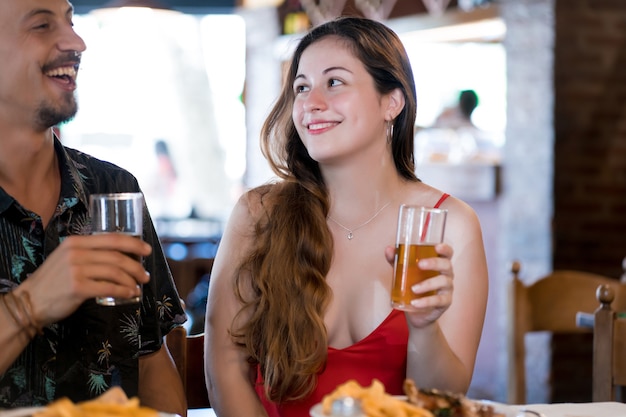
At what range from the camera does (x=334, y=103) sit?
2.14 m

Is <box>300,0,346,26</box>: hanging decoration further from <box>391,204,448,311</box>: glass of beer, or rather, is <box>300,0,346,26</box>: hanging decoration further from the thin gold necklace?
<box>391,204,448,311</box>: glass of beer

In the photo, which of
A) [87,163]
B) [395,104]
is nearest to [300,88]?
[395,104]

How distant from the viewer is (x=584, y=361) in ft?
15.3

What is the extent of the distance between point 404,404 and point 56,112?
968 mm

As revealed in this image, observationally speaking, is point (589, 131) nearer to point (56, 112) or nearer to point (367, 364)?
point (367, 364)

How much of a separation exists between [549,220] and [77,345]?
11.0ft

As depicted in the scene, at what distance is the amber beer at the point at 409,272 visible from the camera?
1.61 m

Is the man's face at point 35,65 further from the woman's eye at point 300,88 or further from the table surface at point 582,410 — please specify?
the table surface at point 582,410

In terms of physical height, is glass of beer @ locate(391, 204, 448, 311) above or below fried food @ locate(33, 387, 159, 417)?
above

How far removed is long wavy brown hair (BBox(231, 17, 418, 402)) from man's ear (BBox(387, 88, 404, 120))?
15mm

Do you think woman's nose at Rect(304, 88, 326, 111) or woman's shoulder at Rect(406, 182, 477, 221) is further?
woman's shoulder at Rect(406, 182, 477, 221)

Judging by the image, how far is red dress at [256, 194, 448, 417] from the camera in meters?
2.05

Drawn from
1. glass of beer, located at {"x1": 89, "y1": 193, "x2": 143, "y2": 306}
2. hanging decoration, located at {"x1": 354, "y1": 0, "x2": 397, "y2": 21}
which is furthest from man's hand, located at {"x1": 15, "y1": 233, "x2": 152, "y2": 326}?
hanging decoration, located at {"x1": 354, "y1": 0, "x2": 397, "y2": 21}

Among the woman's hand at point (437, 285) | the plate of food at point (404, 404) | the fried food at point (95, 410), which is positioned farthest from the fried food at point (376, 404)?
the woman's hand at point (437, 285)
